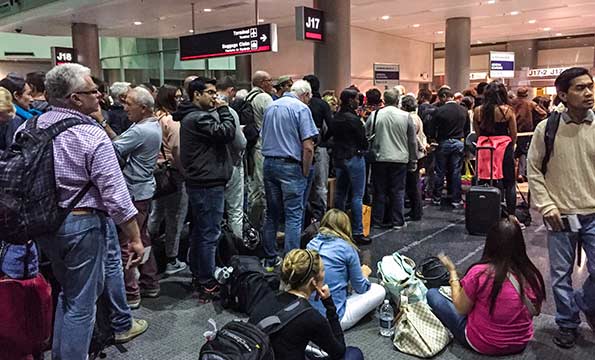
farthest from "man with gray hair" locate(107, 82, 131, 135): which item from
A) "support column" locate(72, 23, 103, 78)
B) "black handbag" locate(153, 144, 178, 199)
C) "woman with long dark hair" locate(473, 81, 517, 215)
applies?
"support column" locate(72, 23, 103, 78)

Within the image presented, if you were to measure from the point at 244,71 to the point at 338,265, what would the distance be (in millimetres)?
13162

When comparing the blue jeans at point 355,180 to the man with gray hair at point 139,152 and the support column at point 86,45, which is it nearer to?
the man with gray hair at point 139,152

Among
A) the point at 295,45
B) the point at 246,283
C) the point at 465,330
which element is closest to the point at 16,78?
the point at 246,283

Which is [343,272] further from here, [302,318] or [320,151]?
[320,151]

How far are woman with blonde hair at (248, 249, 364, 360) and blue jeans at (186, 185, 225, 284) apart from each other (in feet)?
4.10

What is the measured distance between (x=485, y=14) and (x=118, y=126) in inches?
443

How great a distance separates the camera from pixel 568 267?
2.93m

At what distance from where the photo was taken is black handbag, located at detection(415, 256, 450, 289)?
3.59 m

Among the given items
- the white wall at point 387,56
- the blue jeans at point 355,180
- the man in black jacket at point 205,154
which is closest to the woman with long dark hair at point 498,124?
the blue jeans at point 355,180

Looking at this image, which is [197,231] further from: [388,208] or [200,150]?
[388,208]

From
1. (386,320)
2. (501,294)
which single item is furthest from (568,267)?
(386,320)

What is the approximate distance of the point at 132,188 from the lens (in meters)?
3.41

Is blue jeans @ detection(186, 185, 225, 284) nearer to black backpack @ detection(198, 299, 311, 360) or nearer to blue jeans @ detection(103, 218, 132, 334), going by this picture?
blue jeans @ detection(103, 218, 132, 334)

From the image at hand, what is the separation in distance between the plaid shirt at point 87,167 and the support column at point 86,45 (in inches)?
469
